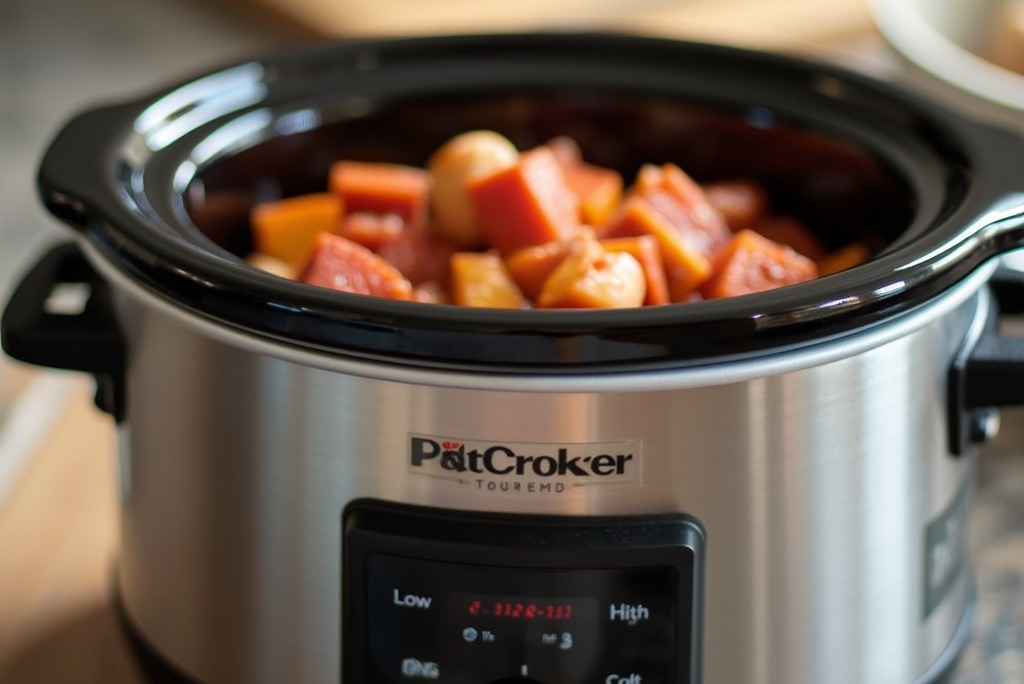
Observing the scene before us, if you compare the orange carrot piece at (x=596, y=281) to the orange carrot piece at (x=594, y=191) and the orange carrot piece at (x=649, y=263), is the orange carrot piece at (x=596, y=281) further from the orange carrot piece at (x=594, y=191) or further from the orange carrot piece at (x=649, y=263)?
the orange carrot piece at (x=594, y=191)

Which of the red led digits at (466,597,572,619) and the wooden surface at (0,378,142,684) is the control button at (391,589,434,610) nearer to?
the red led digits at (466,597,572,619)

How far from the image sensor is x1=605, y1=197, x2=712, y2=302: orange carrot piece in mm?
869

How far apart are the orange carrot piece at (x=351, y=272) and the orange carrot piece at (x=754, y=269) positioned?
0.68 ft

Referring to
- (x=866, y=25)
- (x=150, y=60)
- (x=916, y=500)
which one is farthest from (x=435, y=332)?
(x=150, y=60)

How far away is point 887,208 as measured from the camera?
957mm

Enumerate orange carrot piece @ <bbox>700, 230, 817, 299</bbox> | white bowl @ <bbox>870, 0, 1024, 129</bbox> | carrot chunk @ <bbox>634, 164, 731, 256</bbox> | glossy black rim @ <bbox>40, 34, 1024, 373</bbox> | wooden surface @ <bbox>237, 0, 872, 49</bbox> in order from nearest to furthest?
glossy black rim @ <bbox>40, 34, 1024, 373</bbox> → orange carrot piece @ <bbox>700, 230, 817, 299</bbox> → carrot chunk @ <bbox>634, 164, 731, 256</bbox> → white bowl @ <bbox>870, 0, 1024, 129</bbox> → wooden surface @ <bbox>237, 0, 872, 49</bbox>

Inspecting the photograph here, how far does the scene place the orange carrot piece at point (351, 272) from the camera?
822 mm

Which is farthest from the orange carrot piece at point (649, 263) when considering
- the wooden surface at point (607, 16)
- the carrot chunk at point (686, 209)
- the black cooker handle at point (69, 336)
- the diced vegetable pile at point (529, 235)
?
the wooden surface at point (607, 16)

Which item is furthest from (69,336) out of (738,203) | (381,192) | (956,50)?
(956,50)

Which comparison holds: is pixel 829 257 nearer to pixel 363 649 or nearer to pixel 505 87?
pixel 505 87

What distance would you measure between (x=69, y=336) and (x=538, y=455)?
319 millimetres

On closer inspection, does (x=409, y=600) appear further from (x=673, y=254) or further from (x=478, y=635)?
(x=673, y=254)

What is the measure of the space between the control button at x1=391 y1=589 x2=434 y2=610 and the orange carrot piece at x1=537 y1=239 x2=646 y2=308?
7.5 inches

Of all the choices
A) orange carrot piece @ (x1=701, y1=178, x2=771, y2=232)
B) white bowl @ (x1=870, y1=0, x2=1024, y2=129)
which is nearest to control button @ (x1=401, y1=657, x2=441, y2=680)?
orange carrot piece @ (x1=701, y1=178, x2=771, y2=232)
